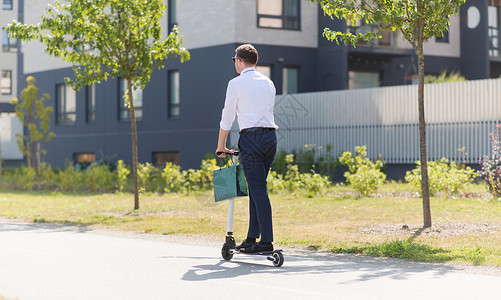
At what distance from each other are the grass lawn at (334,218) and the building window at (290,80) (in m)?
8.50

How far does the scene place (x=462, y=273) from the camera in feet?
26.5

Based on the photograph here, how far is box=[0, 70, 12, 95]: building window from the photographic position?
53.2m

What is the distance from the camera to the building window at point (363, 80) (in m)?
30.9

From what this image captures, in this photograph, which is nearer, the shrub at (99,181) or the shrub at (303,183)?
the shrub at (303,183)

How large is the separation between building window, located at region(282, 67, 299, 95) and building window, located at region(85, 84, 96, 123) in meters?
8.67

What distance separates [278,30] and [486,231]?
1779 centimetres

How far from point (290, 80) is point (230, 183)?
21086mm

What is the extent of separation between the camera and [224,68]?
91.5 feet

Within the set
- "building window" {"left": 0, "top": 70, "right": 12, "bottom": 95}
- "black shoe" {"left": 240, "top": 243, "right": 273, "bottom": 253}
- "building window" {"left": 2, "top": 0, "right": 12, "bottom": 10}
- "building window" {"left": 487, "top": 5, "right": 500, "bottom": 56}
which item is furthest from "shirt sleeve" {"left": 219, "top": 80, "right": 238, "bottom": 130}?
"building window" {"left": 2, "top": 0, "right": 12, "bottom": 10}

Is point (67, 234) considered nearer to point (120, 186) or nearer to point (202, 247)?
point (202, 247)

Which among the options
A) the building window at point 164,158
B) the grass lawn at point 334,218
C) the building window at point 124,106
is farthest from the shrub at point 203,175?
the building window at point 124,106

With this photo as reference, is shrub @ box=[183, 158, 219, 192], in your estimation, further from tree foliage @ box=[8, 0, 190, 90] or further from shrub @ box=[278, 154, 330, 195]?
tree foliage @ box=[8, 0, 190, 90]

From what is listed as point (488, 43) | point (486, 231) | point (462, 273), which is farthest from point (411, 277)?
point (488, 43)

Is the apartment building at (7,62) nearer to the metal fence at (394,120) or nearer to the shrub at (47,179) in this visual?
the shrub at (47,179)
